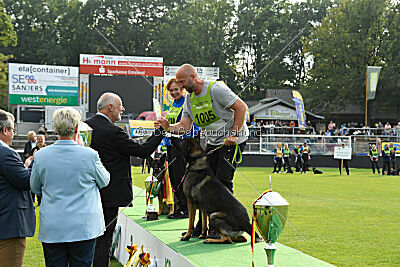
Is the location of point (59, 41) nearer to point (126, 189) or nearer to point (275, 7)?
point (275, 7)

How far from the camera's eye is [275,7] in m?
62.7

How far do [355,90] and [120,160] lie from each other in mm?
51152

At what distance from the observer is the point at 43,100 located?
36.8 meters

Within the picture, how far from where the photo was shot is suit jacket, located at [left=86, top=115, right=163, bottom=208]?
450 centimetres

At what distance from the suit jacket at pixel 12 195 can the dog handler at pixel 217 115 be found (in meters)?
1.67

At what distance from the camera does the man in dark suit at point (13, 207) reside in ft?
12.0

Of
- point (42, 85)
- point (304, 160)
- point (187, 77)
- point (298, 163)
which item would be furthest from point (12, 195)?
point (42, 85)

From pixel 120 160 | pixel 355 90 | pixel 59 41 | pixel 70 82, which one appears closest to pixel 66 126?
pixel 120 160

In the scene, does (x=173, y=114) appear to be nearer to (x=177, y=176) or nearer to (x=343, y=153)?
(x=177, y=176)

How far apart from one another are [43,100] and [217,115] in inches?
1342

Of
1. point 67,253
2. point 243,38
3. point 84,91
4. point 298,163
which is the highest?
point 243,38

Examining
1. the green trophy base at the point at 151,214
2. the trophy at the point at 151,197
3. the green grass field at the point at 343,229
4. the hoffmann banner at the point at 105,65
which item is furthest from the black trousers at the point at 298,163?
the green trophy base at the point at 151,214

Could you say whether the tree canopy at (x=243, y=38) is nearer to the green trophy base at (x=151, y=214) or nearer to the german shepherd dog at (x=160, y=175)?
the german shepherd dog at (x=160, y=175)

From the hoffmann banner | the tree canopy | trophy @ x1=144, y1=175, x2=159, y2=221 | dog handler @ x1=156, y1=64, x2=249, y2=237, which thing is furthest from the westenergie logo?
dog handler @ x1=156, y1=64, x2=249, y2=237
